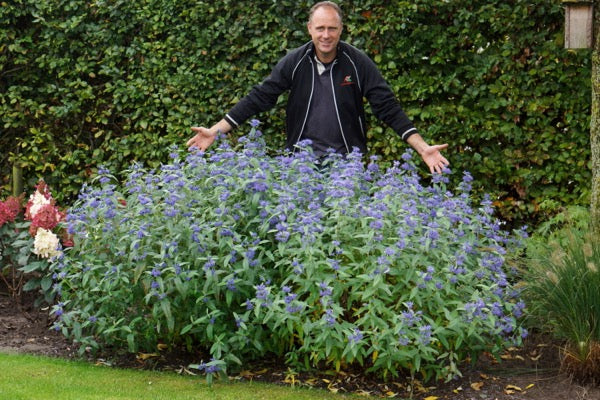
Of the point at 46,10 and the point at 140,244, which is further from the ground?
the point at 46,10

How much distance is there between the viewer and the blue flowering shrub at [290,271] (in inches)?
175

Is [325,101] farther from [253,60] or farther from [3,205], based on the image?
[3,205]

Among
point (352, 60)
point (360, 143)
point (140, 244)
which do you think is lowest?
point (140, 244)

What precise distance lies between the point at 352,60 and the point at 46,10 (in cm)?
372

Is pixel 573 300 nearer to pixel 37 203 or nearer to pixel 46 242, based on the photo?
pixel 46 242

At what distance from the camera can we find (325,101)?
5.91 m

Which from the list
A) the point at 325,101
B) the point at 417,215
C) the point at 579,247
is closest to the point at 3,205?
the point at 325,101

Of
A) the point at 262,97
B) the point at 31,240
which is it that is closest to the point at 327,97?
the point at 262,97

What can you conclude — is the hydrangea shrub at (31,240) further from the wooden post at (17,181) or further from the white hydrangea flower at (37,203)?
the wooden post at (17,181)

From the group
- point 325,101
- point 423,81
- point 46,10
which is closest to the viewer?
point 325,101

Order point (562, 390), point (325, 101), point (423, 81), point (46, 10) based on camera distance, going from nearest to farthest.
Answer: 1. point (562, 390)
2. point (325, 101)
3. point (423, 81)
4. point (46, 10)

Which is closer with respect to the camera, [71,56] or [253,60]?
[253,60]

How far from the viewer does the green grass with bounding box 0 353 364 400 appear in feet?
14.8

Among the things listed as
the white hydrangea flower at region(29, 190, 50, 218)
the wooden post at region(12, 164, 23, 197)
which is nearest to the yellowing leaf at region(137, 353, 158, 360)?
the white hydrangea flower at region(29, 190, 50, 218)
